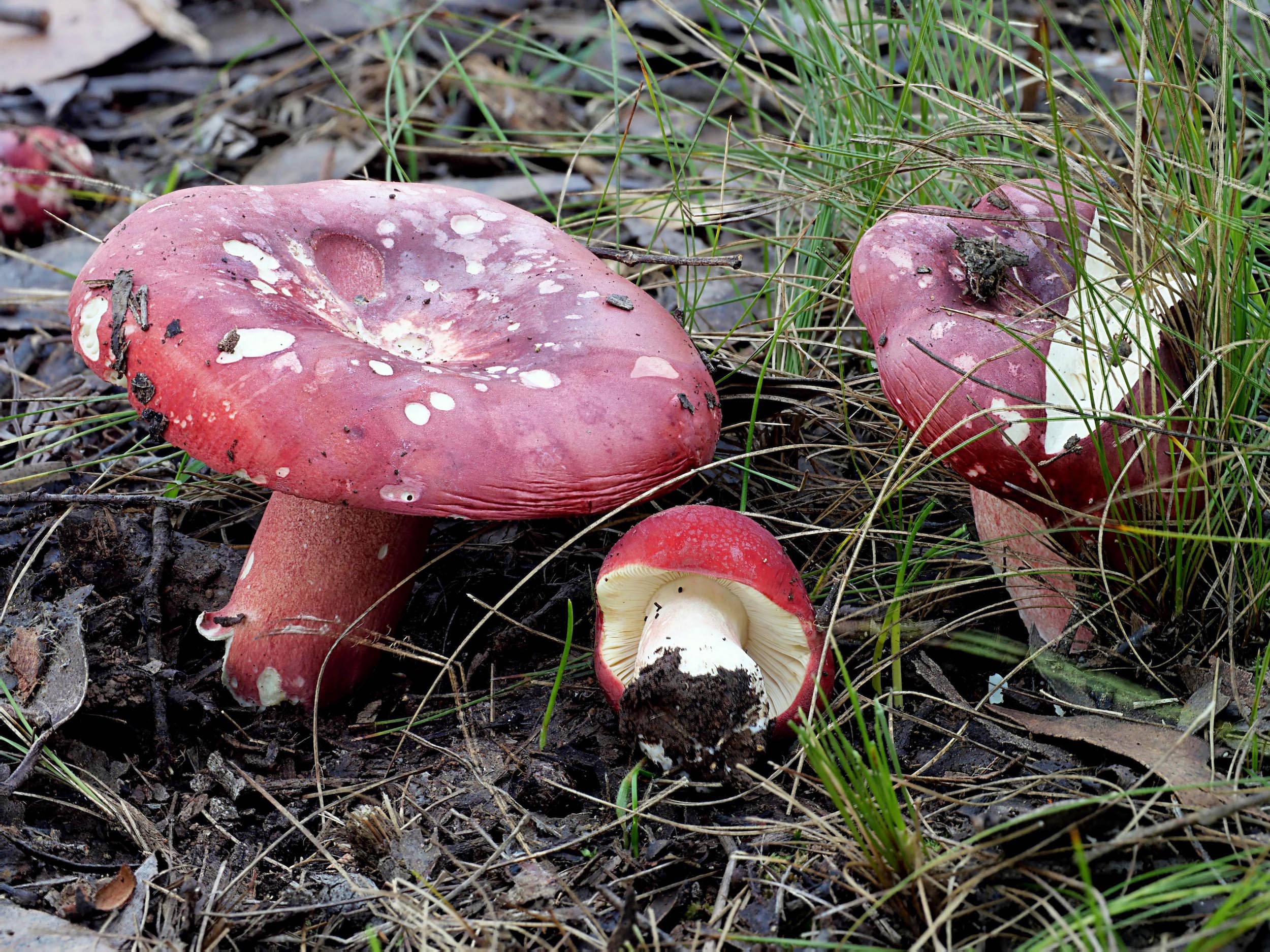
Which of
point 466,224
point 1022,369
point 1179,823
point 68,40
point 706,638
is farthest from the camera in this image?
point 68,40

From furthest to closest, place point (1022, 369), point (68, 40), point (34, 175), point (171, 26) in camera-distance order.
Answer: point (171, 26), point (68, 40), point (34, 175), point (1022, 369)

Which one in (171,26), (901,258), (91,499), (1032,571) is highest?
(901,258)

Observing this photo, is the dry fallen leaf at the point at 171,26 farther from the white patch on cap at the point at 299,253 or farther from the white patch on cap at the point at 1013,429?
the white patch on cap at the point at 1013,429

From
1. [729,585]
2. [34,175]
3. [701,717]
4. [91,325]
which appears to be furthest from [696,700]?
[34,175]

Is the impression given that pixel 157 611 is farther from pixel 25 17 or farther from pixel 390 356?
pixel 25 17

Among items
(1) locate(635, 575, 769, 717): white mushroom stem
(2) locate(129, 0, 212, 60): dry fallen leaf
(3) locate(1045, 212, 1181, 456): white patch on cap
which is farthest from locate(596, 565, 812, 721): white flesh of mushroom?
(2) locate(129, 0, 212, 60): dry fallen leaf

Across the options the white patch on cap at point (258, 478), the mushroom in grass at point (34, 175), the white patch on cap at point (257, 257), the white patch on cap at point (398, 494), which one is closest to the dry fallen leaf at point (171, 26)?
the mushroom in grass at point (34, 175)
